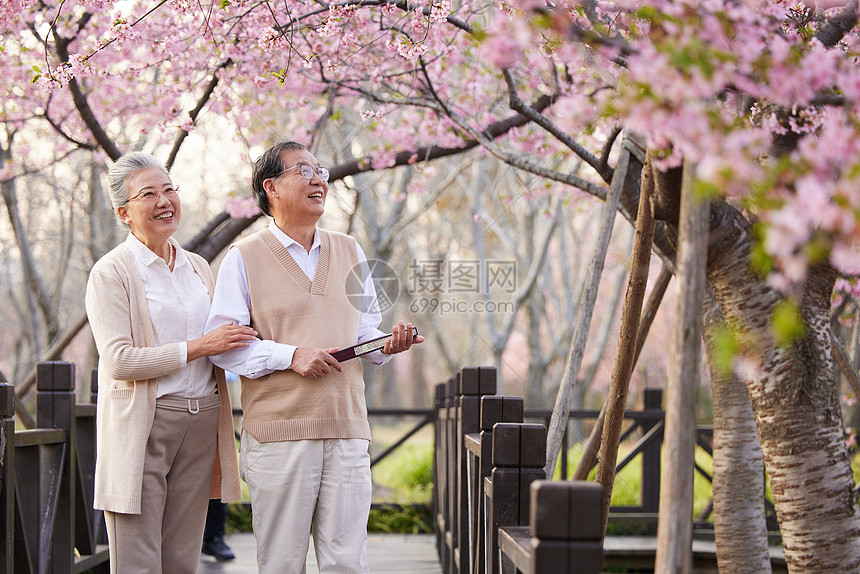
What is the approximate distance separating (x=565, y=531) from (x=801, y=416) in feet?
4.32

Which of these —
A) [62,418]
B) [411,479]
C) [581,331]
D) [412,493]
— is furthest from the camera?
[411,479]

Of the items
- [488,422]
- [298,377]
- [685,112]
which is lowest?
[488,422]

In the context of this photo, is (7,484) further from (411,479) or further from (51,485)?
(411,479)

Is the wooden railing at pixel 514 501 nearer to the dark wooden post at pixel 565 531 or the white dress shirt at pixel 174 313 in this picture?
the dark wooden post at pixel 565 531

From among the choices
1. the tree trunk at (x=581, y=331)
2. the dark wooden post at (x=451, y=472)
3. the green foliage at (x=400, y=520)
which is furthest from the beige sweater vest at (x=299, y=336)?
the green foliage at (x=400, y=520)

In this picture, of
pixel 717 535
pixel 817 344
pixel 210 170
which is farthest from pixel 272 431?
pixel 210 170

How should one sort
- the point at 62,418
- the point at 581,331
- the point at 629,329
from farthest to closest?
1. the point at 62,418
2. the point at 581,331
3. the point at 629,329

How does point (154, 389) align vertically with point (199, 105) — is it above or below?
below

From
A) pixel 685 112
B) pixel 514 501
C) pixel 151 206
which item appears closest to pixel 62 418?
pixel 151 206

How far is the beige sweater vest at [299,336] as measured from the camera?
2336 mm

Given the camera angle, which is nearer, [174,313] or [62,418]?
[174,313]

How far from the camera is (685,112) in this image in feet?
3.20

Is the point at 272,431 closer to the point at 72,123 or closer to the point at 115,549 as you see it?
the point at 115,549

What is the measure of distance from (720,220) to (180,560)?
6.31 feet
